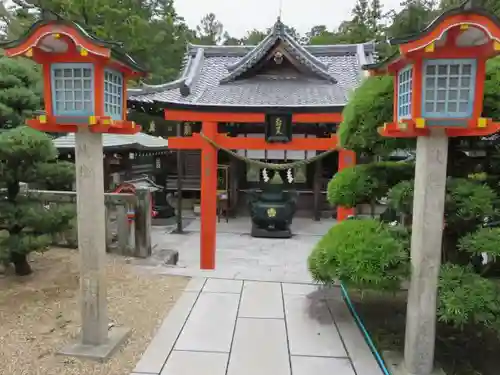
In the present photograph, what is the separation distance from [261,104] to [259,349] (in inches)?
186

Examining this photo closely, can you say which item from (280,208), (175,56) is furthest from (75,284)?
(175,56)

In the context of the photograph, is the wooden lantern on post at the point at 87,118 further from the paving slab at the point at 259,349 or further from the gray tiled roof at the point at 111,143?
the gray tiled roof at the point at 111,143

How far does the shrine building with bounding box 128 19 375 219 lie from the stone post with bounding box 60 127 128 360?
3.28 metres

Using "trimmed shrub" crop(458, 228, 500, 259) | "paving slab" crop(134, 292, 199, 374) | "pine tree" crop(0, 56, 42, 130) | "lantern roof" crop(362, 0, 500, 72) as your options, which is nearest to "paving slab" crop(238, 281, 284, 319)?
"paving slab" crop(134, 292, 199, 374)

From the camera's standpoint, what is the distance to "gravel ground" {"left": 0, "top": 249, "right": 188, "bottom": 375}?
3520 millimetres

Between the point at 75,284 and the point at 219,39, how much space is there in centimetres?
4405

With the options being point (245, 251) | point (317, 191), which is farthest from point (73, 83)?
point (317, 191)

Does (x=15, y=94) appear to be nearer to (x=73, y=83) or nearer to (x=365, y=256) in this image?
(x=73, y=83)

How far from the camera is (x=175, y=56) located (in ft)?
86.2

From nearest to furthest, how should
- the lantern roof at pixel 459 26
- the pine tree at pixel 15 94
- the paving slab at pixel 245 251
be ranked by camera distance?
the lantern roof at pixel 459 26 < the pine tree at pixel 15 94 < the paving slab at pixel 245 251

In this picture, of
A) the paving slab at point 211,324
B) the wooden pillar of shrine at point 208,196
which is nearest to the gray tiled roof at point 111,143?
the wooden pillar of shrine at point 208,196

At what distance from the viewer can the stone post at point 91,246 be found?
3539 mm

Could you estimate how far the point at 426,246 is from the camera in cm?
323

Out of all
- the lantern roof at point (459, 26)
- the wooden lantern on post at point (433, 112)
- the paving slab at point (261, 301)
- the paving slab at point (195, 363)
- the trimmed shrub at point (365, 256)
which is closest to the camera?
the lantern roof at point (459, 26)
